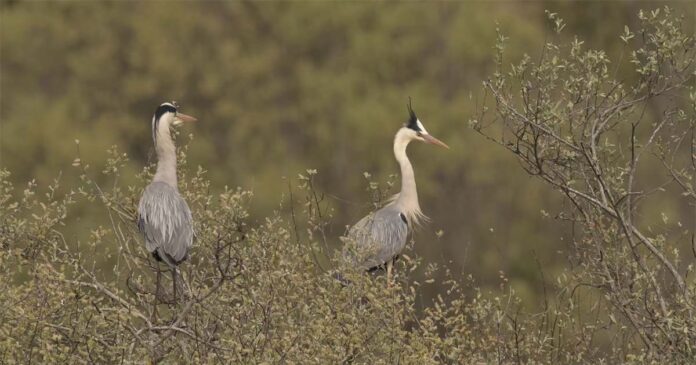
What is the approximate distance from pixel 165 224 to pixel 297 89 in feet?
79.5

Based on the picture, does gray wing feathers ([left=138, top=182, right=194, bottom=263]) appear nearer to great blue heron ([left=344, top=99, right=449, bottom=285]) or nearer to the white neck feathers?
great blue heron ([left=344, top=99, right=449, bottom=285])

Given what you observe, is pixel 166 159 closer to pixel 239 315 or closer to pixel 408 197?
pixel 239 315

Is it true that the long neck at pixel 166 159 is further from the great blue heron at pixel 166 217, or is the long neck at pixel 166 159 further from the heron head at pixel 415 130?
the heron head at pixel 415 130

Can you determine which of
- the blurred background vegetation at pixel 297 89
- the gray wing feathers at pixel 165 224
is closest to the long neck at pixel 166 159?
the gray wing feathers at pixel 165 224

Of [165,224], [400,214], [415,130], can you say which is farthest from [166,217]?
[415,130]

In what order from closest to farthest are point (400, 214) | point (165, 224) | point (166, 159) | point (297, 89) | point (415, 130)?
1. point (165, 224)
2. point (166, 159)
3. point (400, 214)
4. point (415, 130)
5. point (297, 89)

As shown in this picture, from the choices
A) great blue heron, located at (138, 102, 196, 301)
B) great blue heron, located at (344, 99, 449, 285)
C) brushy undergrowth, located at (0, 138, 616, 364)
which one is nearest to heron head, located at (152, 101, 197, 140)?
great blue heron, located at (138, 102, 196, 301)

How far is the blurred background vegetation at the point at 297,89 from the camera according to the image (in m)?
32.0

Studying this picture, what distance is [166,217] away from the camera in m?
11.4

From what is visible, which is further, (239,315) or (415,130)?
(415,130)

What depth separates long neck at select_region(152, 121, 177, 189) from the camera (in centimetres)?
1215

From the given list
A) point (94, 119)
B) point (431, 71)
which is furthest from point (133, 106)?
point (431, 71)

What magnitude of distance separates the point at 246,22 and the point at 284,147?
3368 mm

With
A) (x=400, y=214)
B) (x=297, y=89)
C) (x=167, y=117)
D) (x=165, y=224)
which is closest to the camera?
(x=165, y=224)
